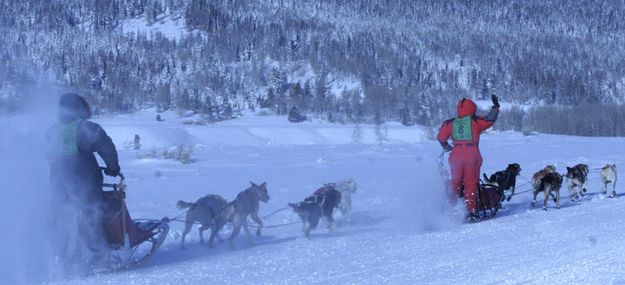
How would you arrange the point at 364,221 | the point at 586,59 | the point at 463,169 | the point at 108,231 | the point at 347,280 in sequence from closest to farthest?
1. the point at 347,280
2. the point at 108,231
3. the point at 463,169
4. the point at 364,221
5. the point at 586,59

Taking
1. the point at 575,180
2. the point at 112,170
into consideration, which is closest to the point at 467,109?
the point at 575,180

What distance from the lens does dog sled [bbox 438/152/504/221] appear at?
902 cm

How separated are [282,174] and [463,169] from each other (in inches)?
307

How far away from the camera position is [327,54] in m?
98.2

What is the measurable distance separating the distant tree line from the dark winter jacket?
6036cm

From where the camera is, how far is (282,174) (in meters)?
16.2

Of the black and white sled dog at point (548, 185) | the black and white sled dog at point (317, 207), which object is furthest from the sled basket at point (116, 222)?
the black and white sled dog at point (548, 185)

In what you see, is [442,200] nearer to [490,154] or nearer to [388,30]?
[490,154]

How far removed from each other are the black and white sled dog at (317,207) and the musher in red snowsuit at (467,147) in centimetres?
141

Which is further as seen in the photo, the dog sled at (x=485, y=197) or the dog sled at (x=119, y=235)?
the dog sled at (x=485, y=197)

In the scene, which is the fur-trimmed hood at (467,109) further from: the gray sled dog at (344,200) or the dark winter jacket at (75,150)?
the dark winter jacket at (75,150)

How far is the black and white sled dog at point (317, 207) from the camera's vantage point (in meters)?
8.27

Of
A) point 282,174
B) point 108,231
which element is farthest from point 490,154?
point 108,231

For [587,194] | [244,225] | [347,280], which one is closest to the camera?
[347,280]
